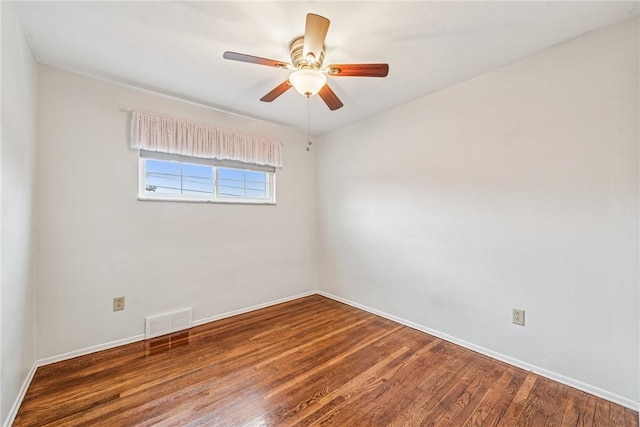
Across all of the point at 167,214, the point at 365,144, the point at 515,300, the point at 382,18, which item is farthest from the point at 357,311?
the point at 382,18

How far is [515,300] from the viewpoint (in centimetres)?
211

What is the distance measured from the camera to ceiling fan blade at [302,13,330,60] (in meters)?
1.33

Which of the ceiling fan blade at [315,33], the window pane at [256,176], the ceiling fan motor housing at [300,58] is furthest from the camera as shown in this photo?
the window pane at [256,176]

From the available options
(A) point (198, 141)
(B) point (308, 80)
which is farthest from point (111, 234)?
(B) point (308, 80)

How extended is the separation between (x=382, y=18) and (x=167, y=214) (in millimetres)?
2473

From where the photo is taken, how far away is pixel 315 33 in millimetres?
1426

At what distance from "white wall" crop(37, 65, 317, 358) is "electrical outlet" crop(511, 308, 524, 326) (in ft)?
8.59

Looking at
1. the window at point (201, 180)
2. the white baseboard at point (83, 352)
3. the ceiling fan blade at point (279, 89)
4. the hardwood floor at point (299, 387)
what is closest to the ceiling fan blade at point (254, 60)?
the ceiling fan blade at point (279, 89)

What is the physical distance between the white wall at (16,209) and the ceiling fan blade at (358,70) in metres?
1.78

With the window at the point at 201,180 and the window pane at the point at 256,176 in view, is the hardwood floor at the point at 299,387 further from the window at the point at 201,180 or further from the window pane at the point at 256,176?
the window pane at the point at 256,176

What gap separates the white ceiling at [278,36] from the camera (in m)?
1.56

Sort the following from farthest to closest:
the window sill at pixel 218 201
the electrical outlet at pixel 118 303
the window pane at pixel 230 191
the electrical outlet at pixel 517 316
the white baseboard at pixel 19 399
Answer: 1. the window pane at pixel 230 191
2. the window sill at pixel 218 201
3. the electrical outlet at pixel 118 303
4. the electrical outlet at pixel 517 316
5. the white baseboard at pixel 19 399

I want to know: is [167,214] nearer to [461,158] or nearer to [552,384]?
[461,158]

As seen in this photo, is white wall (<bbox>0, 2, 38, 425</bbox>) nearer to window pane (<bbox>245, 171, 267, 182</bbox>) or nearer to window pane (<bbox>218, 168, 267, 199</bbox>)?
window pane (<bbox>218, 168, 267, 199</bbox>)
